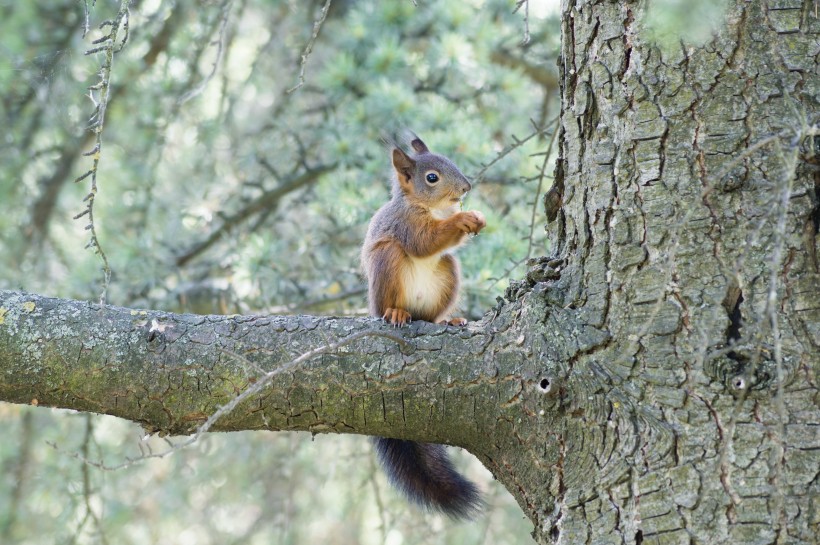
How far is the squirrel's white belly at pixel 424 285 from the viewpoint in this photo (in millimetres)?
2553

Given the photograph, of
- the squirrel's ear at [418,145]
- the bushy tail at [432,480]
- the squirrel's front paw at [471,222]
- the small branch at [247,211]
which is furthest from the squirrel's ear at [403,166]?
the small branch at [247,211]

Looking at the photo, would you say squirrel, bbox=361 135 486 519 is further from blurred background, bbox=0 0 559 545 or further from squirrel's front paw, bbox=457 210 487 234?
blurred background, bbox=0 0 559 545

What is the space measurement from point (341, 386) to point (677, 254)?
69 cm

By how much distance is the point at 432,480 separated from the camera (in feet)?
6.88

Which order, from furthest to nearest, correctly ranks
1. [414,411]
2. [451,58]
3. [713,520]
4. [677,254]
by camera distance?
[451,58]
[414,411]
[677,254]
[713,520]

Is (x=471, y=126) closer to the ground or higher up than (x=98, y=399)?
higher up

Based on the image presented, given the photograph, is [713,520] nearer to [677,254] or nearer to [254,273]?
[677,254]

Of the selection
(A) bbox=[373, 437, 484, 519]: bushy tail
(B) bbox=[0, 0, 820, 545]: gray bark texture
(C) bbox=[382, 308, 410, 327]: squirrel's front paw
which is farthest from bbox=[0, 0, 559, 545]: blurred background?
(B) bbox=[0, 0, 820, 545]: gray bark texture

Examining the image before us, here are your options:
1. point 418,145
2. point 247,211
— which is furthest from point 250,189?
point 418,145

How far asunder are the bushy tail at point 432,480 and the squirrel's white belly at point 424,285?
50 cm

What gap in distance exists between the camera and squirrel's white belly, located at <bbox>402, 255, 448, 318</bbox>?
255cm

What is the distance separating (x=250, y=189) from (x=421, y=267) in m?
1.94

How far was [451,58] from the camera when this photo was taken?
11.9ft

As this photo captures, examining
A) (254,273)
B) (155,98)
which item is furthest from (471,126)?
(155,98)
